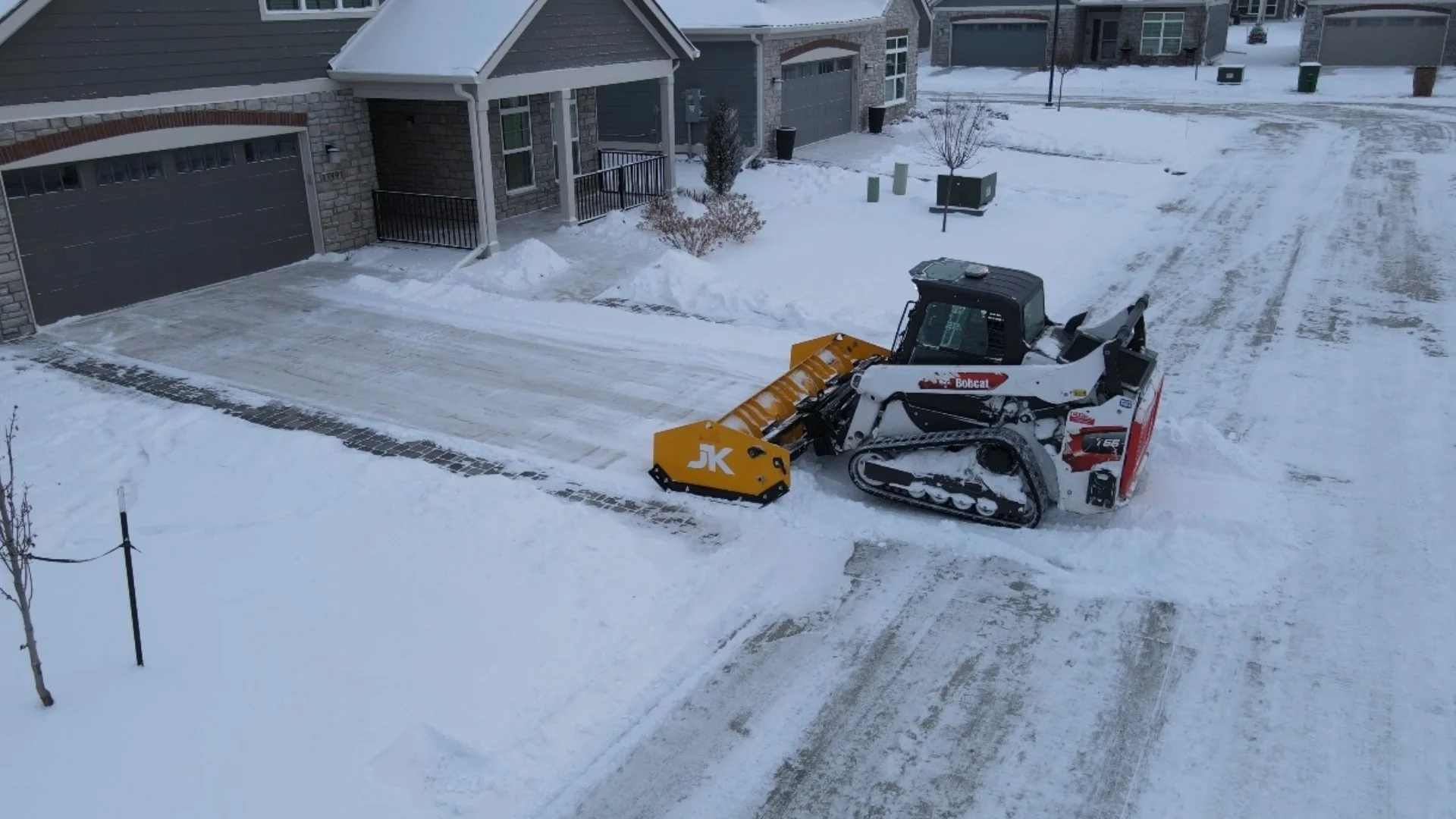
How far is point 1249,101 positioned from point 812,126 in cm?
1841

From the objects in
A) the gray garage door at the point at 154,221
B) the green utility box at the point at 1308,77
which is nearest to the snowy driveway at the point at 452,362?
the gray garage door at the point at 154,221

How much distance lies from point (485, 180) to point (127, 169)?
194 inches

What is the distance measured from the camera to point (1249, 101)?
126 ft

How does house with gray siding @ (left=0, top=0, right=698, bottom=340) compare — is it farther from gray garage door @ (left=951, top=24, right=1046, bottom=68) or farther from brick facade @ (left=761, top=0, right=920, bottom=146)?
gray garage door @ (left=951, top=24, right=1046, bottom=68)

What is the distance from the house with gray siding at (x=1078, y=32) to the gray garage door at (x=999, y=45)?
0.03 meters

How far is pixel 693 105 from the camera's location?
1037 inches

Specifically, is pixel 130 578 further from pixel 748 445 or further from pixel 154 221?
pixel 154 221

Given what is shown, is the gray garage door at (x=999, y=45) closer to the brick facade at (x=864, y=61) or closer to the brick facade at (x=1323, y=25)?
the brick facade at (x=1323, y=25)

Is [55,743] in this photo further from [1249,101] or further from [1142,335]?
[1249,101]

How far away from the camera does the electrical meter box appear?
26.3m

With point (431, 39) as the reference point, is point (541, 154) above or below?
below

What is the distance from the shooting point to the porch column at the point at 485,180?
1714 cm

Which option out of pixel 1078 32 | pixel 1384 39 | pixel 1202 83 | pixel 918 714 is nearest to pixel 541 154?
pixel 918 714

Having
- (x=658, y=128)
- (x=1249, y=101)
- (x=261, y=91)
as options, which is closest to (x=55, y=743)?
(x=261, y=91)
